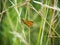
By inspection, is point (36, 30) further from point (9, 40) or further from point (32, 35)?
point (9, 40)

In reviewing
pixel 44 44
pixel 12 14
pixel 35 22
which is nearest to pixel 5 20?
pixel 12 14

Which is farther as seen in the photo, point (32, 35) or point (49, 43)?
point (32, 35)

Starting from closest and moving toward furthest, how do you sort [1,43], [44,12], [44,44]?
[44,12]
[44,44]
[1,43]

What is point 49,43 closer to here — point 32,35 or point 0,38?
point 32,35

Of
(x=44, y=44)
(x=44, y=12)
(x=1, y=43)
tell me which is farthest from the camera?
(x=1, y=43)

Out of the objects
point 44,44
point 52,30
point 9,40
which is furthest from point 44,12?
point 9,40

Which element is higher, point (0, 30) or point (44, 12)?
point (44, 12)

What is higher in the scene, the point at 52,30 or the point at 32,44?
the point at 52,30

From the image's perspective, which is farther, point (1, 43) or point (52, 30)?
point (1, 43)

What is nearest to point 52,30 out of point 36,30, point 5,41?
point 36,30
